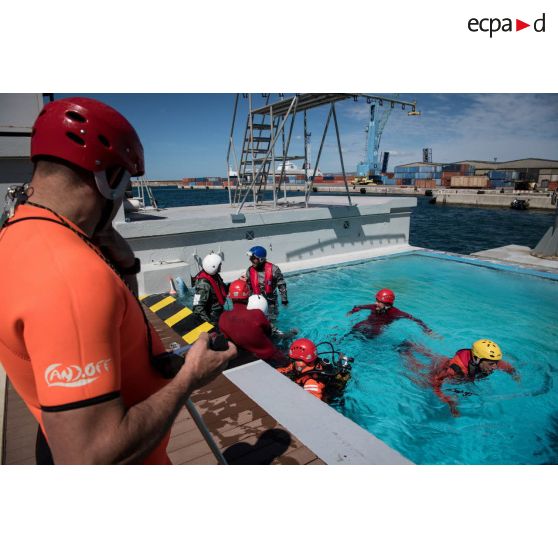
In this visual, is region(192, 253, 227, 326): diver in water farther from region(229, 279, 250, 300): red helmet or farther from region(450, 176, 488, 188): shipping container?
region(450, 176, 488, 188): shipping container

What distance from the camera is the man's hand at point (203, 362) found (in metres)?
1.34

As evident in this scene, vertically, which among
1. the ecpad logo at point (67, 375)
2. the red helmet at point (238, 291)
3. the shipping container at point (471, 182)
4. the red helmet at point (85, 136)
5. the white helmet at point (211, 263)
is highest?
the shipping container at point (471, 182)

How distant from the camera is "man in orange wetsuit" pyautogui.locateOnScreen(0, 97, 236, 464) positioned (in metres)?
0.97

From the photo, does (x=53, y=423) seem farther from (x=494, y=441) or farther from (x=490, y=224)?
(x=490, y=224)

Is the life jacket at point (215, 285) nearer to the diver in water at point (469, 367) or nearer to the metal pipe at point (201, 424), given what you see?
the diver in water at point (469, 367)

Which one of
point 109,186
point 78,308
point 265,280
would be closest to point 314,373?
point 265,280

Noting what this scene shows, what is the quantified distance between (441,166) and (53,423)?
131 metres

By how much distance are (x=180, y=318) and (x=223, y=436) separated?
13.5 ft

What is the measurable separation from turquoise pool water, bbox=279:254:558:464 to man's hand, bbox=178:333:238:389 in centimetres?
487

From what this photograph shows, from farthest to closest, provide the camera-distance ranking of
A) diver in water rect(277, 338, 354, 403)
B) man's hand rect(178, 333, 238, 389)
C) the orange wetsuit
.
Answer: diver in water rect(277, 338, 354, 403) < man's hand rect(178, 333, 238, 389) < the orange wetsuit

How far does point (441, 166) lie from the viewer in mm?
114750

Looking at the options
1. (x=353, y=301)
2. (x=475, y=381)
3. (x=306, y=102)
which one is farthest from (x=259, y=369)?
(x=306, y=102)

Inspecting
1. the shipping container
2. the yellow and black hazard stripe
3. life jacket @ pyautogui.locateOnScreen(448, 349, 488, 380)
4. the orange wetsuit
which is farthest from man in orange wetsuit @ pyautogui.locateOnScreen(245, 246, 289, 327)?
the shipping container

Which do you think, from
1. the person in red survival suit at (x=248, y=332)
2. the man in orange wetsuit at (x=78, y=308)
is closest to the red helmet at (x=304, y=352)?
the person in red survival suit at (x=248, y=332)
